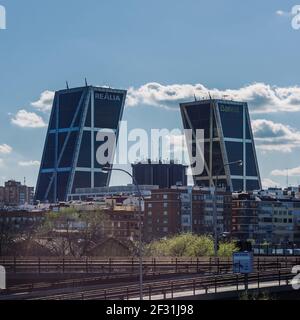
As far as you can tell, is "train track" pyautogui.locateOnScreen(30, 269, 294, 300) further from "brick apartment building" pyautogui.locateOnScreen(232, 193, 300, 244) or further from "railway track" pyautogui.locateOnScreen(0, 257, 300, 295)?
"brick apartment building" pyautogui.locateOnScreen(232, 193, 300, 244)

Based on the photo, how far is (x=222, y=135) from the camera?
7219 inches

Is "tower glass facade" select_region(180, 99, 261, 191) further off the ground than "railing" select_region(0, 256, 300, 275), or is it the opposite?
"tower glass facade" select_region(180, 99, 261, 191)

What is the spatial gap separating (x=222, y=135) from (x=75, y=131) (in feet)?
97.0

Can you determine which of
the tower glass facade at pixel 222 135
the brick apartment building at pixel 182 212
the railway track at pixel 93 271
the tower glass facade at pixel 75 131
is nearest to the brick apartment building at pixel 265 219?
the brick apartment building at pixel 182 212

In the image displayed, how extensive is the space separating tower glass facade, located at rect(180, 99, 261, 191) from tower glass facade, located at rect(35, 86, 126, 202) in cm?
1596

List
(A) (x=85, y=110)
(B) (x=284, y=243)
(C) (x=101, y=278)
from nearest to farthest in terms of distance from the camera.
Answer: (C) (x=101, y=278)
(B) (x=284, y=243)
(A) (x=85, y=110)

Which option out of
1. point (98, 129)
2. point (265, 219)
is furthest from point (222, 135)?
point (265, 219)

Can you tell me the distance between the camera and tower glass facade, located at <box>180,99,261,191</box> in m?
182

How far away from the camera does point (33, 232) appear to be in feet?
295

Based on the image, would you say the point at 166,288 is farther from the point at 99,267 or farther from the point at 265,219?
the point at 265,219

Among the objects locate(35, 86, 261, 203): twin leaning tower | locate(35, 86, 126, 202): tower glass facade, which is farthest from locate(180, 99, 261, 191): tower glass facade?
locate(35, 86, 126, 202): tower glass facade

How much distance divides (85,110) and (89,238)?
10079cm
